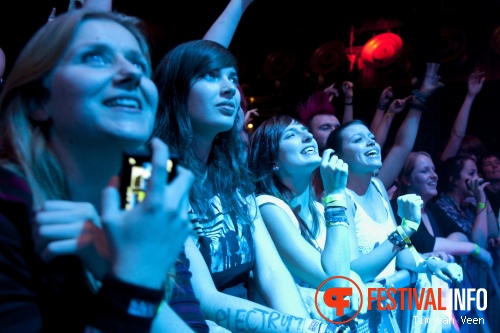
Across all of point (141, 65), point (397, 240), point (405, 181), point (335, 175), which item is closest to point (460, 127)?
point (405, 181)

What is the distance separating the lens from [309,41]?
7.57 m

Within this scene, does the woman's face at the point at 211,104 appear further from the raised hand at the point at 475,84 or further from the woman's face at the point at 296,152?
the raised hand at the point at 475,84

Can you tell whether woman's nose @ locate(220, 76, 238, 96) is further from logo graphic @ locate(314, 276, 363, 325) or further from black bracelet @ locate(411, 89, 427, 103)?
black bracelet @ locate(411, 89, 427, 103)

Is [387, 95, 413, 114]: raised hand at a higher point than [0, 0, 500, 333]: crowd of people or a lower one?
higher

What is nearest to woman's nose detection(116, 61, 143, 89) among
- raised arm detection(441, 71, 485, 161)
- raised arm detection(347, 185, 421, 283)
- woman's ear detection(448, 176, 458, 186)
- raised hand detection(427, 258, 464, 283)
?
raised arm detection(347, 185, 421, 283)

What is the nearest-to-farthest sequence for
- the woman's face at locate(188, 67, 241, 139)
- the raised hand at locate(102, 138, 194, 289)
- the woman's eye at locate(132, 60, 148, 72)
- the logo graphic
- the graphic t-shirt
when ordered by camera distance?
the raised hand at locate(102, 138, 194, 289) < the woman's eye at locate(132, 60, 148, 72) < the graphic t-shirt < the woman's face at locate(188, 67, 241, 139) < the logo graphic

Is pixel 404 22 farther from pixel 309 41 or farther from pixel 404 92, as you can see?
pixel 309 41

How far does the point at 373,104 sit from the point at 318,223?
5.43 m

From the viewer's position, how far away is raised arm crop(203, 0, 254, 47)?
2.11 metres

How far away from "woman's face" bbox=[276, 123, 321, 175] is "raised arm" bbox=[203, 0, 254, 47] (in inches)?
19.6

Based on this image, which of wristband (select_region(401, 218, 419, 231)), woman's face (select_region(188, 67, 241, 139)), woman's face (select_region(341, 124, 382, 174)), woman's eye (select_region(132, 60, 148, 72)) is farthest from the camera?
woman's face (select_region(341, 124, 382, 174))

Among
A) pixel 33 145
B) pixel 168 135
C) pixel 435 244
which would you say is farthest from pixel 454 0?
pixel 33 145

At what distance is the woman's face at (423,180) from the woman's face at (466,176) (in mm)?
586

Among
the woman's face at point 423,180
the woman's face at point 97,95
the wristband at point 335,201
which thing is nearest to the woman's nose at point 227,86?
the wristband at point 335,201
